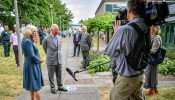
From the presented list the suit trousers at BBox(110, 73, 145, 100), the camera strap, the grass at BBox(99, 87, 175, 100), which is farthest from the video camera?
the grass at BBox(99, 87, 175, 100)

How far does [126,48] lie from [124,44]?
0.20 ft

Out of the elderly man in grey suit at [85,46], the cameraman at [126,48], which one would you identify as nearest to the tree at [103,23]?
the elderly man in grey suit at [85,46]

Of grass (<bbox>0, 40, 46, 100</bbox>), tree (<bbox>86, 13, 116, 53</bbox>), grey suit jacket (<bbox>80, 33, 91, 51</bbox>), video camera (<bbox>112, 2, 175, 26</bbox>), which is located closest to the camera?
video camera (<bbox>112, 2, 175, 26</bbox>)

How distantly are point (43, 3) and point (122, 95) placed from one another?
901 inches

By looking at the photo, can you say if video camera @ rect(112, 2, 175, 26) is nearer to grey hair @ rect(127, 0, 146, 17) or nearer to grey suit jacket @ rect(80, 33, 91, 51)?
grey hair @ rect(127, 0, 146, 17)

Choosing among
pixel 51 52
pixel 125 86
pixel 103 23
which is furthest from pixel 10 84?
pixel 103 23

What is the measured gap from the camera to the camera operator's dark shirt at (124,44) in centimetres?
192

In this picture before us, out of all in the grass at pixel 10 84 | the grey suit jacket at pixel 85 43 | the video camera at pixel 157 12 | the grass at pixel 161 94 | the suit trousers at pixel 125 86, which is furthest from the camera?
the grey suit jacket at pixel 85 43

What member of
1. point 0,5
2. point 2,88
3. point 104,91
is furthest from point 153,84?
point 0,5

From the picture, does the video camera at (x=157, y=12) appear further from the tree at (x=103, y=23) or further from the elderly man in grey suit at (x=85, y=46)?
the tree at (x=103, y=23)

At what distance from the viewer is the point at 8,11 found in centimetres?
1977

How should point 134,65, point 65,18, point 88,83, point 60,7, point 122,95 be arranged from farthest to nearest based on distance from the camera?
1. point 65,18
2. point 60,7
3. point 88,83
4. point 122,95
5. point 134,65

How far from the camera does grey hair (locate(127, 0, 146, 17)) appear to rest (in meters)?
1.89

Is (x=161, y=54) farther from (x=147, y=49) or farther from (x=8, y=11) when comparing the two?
(x=8, y=11)
